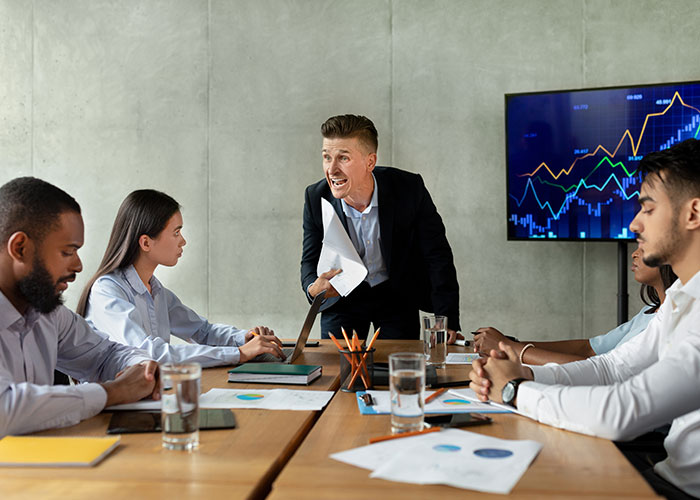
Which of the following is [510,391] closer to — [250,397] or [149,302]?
[250,397]

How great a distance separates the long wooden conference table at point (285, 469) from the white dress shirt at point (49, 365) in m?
0.05

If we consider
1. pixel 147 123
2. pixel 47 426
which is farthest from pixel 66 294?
pixel 47 426

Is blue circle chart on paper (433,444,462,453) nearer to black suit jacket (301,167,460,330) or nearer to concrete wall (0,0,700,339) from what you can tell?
black suit jacket (301,167,460,330)

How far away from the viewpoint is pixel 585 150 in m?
4.02

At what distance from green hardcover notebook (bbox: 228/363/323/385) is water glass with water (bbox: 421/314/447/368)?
0.38 meters

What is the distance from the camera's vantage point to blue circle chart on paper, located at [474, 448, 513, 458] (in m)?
1.27

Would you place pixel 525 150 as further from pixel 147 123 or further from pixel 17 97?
pixel 17 97

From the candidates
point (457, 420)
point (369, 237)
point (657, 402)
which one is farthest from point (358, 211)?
point (657, 402)

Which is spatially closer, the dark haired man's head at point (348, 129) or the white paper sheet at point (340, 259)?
the white paper sheet at point (340, 259)

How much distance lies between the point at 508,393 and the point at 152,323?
5.09 ft

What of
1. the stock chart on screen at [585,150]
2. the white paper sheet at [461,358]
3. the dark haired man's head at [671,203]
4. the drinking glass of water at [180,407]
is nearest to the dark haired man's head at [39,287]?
the drinking glass of water at [180,407]

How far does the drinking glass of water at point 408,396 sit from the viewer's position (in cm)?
143

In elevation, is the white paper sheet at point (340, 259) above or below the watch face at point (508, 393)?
above

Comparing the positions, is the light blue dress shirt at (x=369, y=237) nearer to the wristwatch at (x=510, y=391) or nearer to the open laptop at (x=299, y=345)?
the open laptop at (x=299, y=345)
